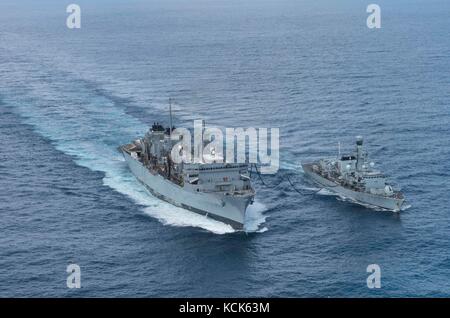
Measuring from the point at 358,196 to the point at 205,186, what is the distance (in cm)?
2501

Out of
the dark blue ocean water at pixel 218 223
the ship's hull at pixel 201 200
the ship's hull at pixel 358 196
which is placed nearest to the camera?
the dark blue ocean water at pixel 218 223

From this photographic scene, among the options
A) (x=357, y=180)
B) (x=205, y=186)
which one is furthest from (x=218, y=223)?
(x=357, y=180)

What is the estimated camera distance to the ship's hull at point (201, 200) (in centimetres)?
9942

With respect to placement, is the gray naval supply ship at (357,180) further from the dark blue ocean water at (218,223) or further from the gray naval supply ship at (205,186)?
the gray naval supply ship at (205,186)

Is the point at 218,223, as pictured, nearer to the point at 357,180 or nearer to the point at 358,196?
the point at 358,196

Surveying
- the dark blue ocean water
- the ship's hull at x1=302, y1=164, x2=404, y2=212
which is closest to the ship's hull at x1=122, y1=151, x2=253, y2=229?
the dark blue ocean water

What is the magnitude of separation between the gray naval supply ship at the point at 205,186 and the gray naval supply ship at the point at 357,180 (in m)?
15.0

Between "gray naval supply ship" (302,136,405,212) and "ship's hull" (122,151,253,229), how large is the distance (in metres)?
18.7

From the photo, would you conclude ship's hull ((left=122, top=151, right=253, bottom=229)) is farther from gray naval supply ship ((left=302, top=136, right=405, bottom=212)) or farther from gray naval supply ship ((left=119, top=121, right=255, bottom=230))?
gray naval supply ship ((left=302, top=136, right=405, bottom=212))

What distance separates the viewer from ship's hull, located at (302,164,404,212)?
10381 cm

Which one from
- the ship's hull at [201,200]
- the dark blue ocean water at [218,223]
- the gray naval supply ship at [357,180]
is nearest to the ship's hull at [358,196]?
the gray naval supply ship at [357,180]

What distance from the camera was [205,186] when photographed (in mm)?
105938
